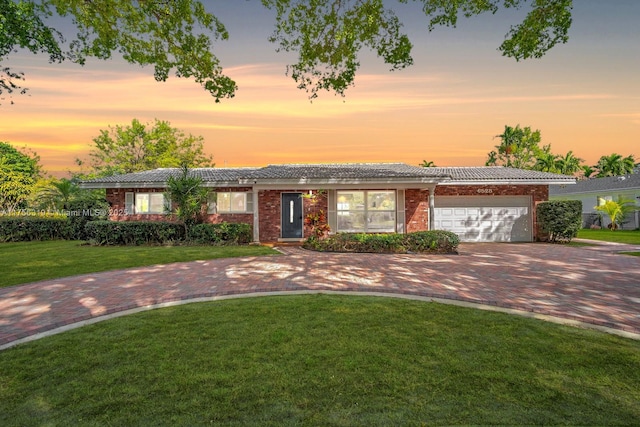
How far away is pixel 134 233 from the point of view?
52.5 ft

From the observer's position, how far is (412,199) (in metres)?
17.8

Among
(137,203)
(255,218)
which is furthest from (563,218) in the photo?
(137,203)

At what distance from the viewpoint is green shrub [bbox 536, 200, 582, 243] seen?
16.6 metres

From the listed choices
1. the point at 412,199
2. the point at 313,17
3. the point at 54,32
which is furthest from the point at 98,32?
the point at 412,199

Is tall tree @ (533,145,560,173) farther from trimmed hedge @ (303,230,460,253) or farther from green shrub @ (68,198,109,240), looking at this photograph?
green shrub @ (68,198,109,240)

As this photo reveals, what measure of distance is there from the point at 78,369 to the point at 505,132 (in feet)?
191

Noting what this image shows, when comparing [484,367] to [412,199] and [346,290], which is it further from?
[412,199]

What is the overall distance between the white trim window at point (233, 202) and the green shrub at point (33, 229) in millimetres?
7991

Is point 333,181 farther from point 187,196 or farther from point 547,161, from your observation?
point 547,161

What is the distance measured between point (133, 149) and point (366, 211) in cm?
3558

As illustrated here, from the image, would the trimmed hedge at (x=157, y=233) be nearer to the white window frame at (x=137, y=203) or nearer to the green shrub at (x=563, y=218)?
the white window frame at (x=137, y=203)

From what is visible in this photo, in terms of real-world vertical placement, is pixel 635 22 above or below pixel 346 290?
above

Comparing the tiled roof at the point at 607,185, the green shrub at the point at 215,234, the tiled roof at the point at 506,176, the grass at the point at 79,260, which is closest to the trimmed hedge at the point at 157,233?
the green shrub at the point at 215,234

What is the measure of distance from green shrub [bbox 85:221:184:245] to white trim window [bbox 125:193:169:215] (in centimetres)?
274
